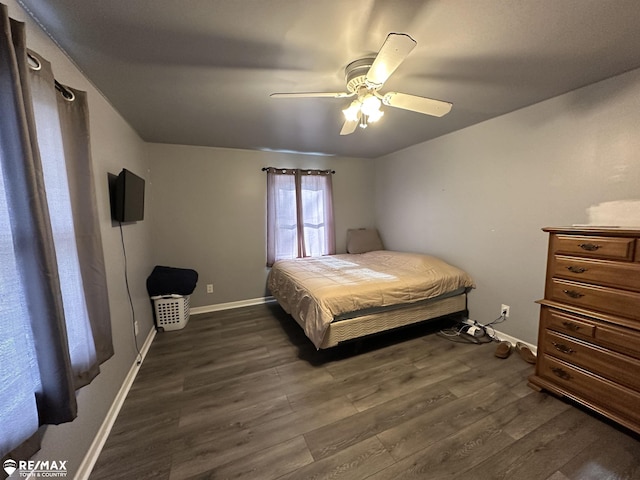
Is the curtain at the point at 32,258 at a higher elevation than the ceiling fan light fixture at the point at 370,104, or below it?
below

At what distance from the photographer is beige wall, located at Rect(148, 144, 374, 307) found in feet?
10.8

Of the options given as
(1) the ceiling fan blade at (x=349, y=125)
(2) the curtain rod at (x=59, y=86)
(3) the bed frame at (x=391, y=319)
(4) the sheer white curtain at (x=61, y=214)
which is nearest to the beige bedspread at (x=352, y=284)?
(3) the bed frame at (x=391, y=319)

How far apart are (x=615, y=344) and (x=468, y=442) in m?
1.07

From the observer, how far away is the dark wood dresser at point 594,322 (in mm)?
1457

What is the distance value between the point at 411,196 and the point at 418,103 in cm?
219

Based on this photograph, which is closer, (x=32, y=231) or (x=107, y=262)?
(x=32, y=231)

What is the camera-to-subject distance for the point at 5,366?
2.58ft

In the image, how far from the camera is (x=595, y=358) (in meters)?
1.59

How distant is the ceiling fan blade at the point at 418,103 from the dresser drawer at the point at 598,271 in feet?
4.34

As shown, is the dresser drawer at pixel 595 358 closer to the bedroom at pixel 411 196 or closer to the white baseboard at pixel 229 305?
Result: the bedroom at pixel 411 196

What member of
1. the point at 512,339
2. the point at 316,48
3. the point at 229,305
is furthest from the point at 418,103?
the point at 229,305

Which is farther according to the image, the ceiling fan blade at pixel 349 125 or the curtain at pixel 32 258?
the ceiling fan blade at pixel 349 125

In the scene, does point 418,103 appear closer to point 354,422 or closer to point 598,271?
point 598,271

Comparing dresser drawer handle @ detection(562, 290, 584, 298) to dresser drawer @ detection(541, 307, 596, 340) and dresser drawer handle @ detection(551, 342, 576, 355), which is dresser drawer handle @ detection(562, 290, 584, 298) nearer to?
dresser drawer @ detection(541, 307, 596, 340)
